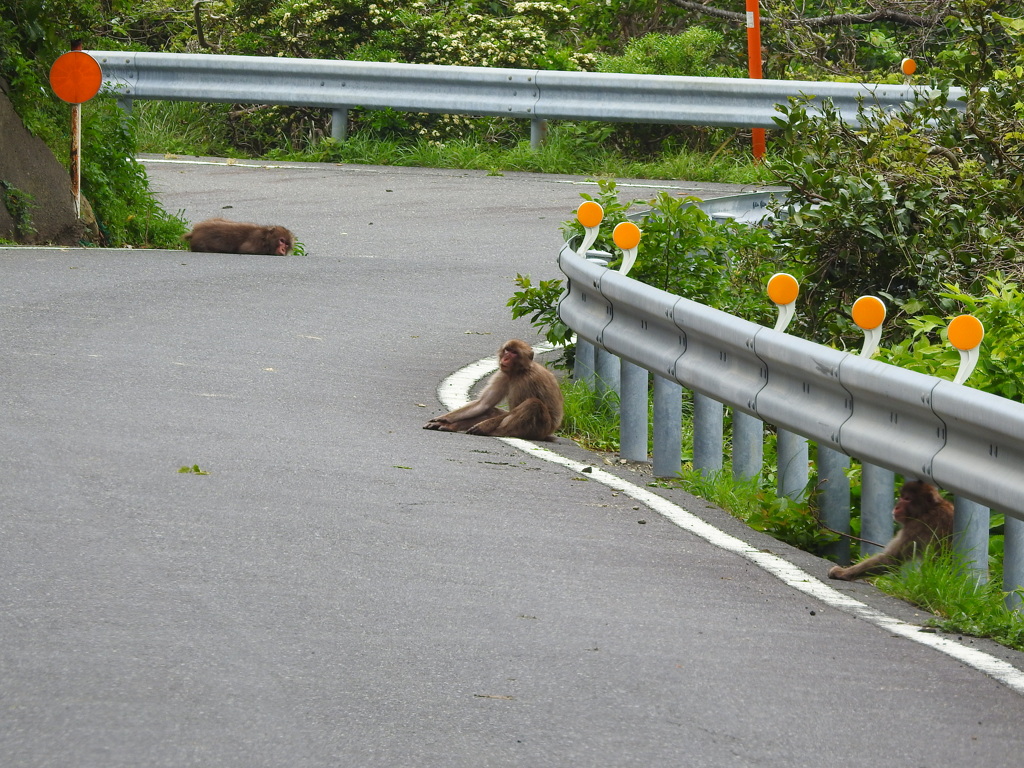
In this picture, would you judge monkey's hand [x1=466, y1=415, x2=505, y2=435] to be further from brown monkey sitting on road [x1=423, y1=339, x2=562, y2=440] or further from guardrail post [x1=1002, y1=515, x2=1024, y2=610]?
guardrail post [x1=1002, y1=515, x2=1024, y2=610]

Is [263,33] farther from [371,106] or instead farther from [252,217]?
[252,217]

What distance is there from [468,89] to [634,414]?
10778mm

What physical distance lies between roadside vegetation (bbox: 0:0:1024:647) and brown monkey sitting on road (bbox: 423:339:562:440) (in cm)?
37

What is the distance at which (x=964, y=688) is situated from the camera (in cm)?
454

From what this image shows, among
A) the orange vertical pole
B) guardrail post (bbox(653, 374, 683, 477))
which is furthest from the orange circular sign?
the orange vertical pole

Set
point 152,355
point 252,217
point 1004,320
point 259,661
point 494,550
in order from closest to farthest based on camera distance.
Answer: point 259,661 < point 494,550 < point 1004,320 < point 152,355 < point 252,217

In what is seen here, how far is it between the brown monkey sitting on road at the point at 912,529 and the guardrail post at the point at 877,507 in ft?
0.14

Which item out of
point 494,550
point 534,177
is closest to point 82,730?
point 494,550

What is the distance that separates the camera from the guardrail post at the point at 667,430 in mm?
7387

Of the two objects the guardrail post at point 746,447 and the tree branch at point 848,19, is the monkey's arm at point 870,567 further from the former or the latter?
the tree branch at point 848,19

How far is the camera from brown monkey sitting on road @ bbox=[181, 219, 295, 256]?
13.1 m

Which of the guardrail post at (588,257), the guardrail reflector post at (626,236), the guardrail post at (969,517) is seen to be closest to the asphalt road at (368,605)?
the guardrail post at (969,517)

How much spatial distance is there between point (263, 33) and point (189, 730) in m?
17.6

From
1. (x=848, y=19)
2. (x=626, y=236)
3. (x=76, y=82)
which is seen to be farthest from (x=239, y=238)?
(x=848, y=19)
